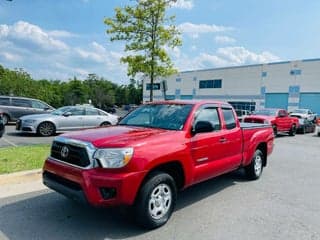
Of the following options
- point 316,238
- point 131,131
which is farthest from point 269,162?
point 131,131

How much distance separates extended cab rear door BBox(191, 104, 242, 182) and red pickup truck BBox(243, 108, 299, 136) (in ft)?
34.6

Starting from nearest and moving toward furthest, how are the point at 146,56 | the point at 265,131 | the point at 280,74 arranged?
the point at 265,131 < the point at 146,56 < the point at 280,74

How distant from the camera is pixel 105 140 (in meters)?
4.16

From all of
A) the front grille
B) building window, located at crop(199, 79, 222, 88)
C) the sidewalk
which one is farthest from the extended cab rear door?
building window, located at crop(199, 79, 222, 88)

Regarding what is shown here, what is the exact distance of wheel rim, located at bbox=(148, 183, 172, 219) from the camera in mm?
4316

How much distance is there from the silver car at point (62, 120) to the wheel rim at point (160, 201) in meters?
10.5

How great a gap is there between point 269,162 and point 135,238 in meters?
6.66

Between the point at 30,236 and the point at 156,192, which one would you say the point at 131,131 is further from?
the point at 30,236

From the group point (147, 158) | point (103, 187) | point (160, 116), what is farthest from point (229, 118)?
point (103, 187)

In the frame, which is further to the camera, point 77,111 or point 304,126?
point 304,126

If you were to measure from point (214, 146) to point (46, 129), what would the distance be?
10256mm

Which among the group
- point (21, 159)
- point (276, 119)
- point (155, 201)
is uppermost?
point (276, 119)

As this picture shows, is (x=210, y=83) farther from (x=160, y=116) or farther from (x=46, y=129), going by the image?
(x=160, y=116)

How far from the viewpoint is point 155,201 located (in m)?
4.37
